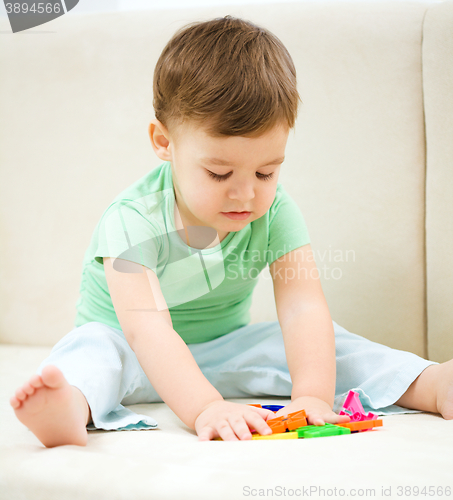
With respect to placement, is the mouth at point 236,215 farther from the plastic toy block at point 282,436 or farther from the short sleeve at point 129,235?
the plastic toy block at point 282,436

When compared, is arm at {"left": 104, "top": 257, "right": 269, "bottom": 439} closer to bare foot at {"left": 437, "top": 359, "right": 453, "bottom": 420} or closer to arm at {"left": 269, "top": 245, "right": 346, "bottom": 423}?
arm at {"left": 269, "top": 245, "right": 346, "bottom": 423}

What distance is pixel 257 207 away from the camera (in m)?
0.70

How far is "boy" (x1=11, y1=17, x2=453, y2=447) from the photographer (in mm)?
583

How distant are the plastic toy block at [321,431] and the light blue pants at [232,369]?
0.14 metres

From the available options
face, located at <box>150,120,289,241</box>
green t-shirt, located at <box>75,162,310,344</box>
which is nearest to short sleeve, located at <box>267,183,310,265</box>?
green t-shirt, located at <box>75,162,310,344</box>

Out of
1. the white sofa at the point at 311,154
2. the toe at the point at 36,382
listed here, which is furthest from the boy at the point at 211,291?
the white sofa at the point at 311,154

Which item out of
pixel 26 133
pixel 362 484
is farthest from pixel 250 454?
pixel 26 133

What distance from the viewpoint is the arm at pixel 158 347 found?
59 cm

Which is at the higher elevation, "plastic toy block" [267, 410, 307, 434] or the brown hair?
the brown hair

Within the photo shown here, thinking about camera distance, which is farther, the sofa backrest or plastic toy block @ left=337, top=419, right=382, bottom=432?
the sofa backrest

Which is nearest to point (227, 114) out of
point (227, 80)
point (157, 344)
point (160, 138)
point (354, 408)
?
point (227, 80)

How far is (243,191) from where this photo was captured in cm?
65

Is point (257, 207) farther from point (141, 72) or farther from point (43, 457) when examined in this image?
point (141, 72)

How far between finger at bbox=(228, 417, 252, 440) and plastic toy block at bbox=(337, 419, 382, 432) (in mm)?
114
